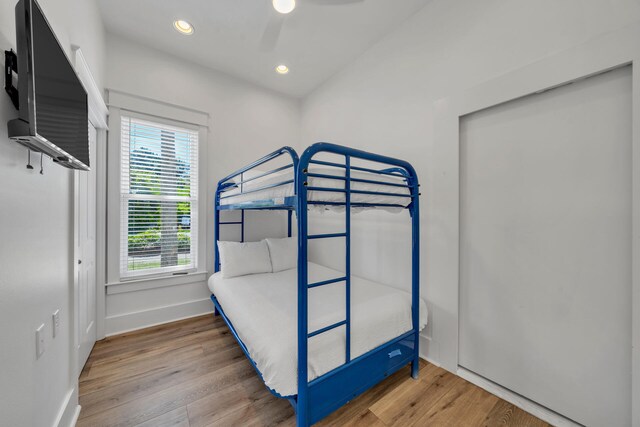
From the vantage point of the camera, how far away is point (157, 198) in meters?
2.59

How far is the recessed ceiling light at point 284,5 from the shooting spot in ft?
6.27

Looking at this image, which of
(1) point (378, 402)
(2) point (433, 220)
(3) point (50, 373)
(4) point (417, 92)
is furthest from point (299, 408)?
(4) point (417, 92)

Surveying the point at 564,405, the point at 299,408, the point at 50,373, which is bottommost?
the point at 564,405

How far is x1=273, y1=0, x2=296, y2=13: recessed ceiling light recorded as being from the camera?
6.27 feet

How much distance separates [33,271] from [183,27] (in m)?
2.36

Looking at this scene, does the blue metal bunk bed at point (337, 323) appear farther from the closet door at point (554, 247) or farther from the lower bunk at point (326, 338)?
the closet door at point (554, 247)

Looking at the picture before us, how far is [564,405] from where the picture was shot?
1.39m

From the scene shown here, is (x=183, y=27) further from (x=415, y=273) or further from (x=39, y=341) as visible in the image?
(x=415, y=273)

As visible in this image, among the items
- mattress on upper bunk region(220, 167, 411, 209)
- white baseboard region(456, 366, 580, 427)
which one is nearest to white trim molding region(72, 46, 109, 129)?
mattress on upper bunk region(220, 167, 411, 209)

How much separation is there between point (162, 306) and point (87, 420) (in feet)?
4.17

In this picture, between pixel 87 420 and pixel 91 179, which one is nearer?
pixel 87 420

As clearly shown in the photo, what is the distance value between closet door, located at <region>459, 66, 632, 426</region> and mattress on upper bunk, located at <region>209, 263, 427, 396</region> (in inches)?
21.3

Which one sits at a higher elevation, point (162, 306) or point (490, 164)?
point (490, 164)

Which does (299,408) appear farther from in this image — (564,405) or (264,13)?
(264,13)
